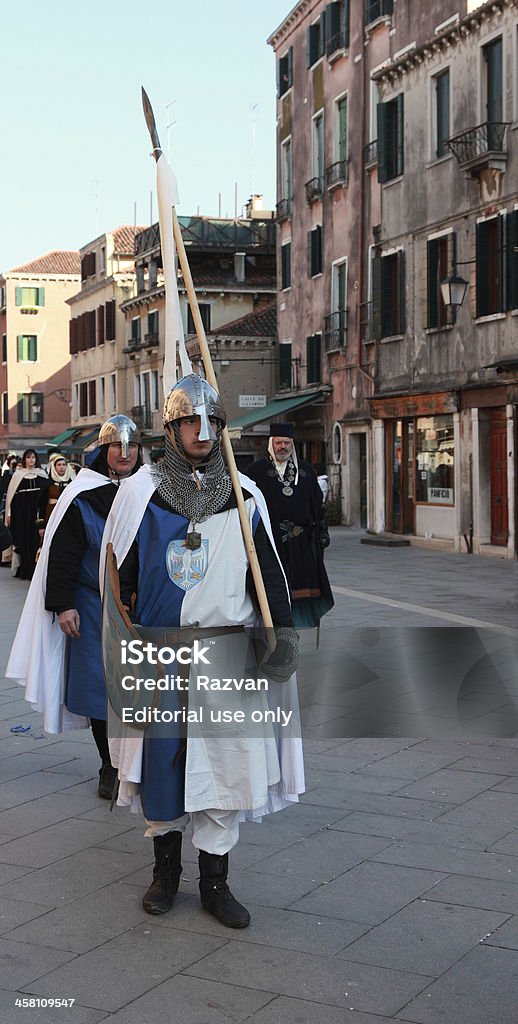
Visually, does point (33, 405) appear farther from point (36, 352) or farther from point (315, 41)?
point (315, 41)

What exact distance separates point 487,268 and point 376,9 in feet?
32.3

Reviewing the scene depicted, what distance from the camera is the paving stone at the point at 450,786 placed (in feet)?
20.0

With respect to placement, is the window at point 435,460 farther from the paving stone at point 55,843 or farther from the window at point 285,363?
the paving stone at point 55,843

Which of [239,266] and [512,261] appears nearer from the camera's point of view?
[512,261]

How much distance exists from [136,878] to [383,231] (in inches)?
907

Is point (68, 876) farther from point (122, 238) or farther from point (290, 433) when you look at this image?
point (122, 238)

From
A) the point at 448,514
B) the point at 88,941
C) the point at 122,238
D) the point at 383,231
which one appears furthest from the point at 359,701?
the point at 122,238

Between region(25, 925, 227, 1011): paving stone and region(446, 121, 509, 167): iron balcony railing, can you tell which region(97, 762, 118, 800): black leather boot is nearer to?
region(25, 925, 227, 1011): paving stone

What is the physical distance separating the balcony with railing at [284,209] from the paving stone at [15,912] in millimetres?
33306

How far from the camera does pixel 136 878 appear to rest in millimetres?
4945

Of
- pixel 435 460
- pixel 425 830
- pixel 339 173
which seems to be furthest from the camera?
pixel 339 173

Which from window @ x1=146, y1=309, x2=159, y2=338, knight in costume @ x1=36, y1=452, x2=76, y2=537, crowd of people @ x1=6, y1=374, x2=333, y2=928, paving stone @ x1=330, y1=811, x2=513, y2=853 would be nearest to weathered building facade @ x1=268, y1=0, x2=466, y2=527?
knight in costume @ x1=36, y1=452, x2=76, y2=537

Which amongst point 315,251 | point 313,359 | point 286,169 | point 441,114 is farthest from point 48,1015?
point 286,169

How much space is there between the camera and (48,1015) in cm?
369
